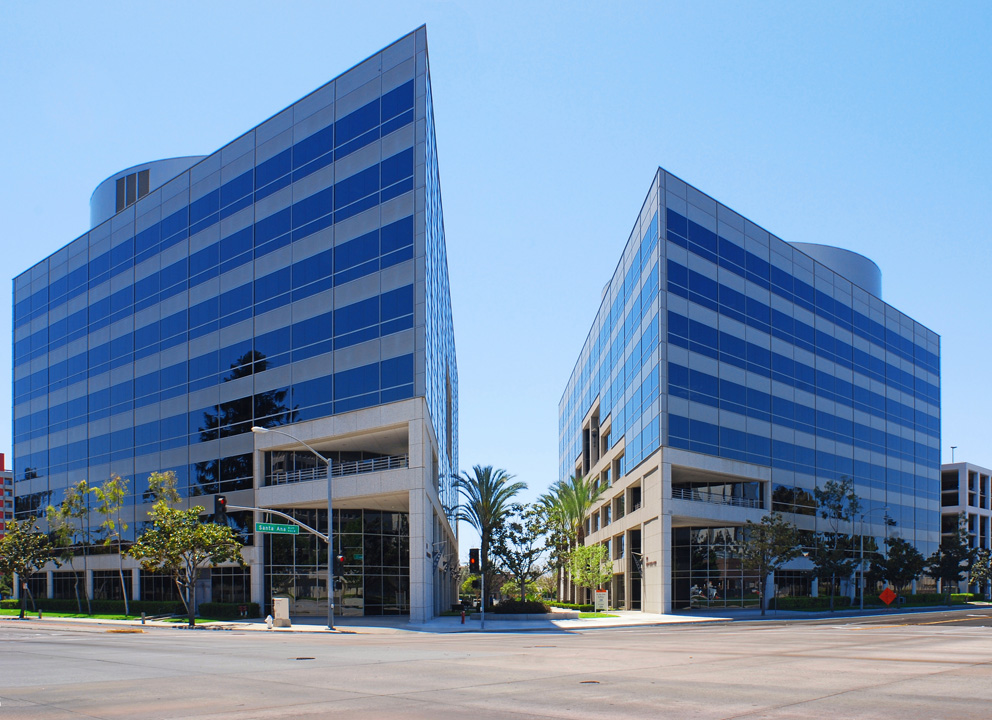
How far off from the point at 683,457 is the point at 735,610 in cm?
1287

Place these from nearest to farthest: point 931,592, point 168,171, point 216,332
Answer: point 216,332, point 168,171, point 931,592

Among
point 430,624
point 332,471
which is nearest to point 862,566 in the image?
point 430,624

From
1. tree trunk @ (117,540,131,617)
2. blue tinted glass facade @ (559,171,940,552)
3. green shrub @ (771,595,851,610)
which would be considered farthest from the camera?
green shrub @ (771,595,851,610)

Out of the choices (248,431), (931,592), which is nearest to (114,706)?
(248,431)

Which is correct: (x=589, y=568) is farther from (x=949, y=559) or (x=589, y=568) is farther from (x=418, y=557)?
(x=949, y=559)

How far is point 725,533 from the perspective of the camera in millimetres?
63312

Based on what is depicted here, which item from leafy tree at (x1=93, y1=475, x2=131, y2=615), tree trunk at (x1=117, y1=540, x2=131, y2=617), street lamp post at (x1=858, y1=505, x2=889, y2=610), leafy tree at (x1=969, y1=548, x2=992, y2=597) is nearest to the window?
leafy tree at (x1=93, y1=475, x2=131, y2=615)

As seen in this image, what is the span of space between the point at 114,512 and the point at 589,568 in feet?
124

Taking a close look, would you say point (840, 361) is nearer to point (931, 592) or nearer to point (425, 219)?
point (931, 592)

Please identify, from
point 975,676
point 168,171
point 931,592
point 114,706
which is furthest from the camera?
point 931,592

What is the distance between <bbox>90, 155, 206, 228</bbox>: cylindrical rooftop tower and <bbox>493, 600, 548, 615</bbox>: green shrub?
4555 cm

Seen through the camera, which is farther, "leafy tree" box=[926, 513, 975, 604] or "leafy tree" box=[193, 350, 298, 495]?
"leafy tree" box=[926, 513, 975, 604]

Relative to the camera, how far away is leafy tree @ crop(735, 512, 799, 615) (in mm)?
57000

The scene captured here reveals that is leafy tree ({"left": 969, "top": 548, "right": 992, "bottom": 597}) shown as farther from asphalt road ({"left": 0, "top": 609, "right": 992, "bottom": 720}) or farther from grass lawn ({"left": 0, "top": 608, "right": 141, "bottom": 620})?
grass lawn ({"left": 0, "top": 608, "right": 141, "bottom": 620})
